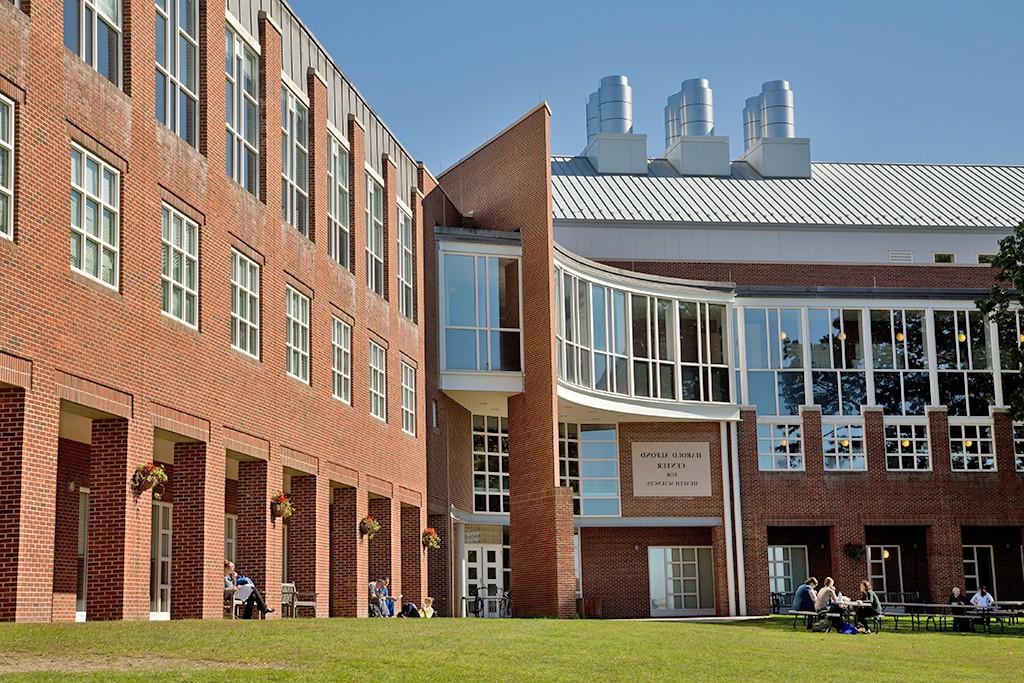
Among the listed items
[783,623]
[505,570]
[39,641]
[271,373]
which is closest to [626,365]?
[505,570]

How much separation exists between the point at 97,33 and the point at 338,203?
10996 mm

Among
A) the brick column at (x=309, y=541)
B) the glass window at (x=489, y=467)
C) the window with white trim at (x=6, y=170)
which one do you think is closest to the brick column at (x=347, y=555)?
the brick column at (x=309, y=541)

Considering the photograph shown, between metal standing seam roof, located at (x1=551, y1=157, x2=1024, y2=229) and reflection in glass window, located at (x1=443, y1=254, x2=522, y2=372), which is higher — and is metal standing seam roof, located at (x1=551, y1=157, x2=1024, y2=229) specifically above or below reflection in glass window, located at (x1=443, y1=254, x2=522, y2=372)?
above

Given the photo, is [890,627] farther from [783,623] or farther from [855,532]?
[855,532]

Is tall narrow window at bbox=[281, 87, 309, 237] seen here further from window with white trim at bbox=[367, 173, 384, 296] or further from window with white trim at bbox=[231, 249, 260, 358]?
window with white trim at bbox=[367, 173, 384, 296]

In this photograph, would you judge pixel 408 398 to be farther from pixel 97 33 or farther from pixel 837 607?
pixel 97 33

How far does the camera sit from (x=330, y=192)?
99.6 ft

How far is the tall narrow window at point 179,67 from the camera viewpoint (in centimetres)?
2231

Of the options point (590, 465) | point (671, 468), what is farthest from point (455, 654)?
point (671, 468)

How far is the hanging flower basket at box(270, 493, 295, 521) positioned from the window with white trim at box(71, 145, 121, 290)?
6.95 m

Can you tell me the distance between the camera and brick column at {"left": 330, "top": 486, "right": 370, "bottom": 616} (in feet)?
101

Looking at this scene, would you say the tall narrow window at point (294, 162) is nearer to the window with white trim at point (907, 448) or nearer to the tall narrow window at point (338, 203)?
the tall narrow window at point (338, 203)

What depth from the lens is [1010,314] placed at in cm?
4288

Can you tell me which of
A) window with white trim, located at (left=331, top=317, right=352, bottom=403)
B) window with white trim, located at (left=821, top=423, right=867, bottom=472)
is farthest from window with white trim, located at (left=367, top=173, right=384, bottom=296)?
window with white trim, located at (left=821, top=423, right=867, bottom=472)
